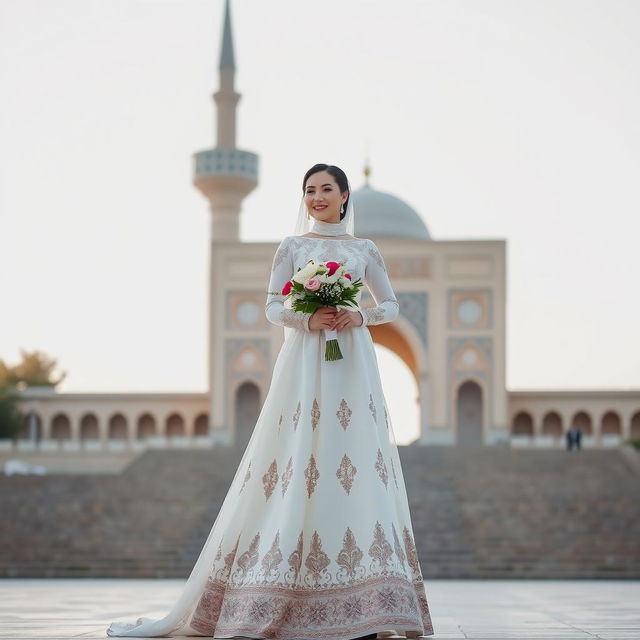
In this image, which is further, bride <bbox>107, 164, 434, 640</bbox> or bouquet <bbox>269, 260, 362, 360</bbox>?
bouquet <bbox>269, 260, 362, 360</bbox>

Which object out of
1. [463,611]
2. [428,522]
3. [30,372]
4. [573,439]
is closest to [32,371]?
[30,372]

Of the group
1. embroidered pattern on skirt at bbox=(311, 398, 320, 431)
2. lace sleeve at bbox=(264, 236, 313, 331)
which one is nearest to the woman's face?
lace sleeve at bbox=(264, 236, 313, 331)

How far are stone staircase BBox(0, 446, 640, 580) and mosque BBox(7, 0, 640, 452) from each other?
8304 mm

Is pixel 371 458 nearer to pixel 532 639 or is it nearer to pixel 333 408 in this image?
pixel 333 408

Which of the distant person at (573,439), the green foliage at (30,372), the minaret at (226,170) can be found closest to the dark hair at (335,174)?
the distant person at (573,439)

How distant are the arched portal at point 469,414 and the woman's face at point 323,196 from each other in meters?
24.0

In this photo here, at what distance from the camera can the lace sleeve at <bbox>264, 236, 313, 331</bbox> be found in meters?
4.62

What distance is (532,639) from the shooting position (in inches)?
173

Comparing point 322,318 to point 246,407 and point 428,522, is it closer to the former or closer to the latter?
point 428,522

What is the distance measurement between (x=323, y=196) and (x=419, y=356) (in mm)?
23635

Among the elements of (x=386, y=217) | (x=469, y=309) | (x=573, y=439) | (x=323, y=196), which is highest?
(x=386, y=217)

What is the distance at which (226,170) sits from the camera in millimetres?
30719

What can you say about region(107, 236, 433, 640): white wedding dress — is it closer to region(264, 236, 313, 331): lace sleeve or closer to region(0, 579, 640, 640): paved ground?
region(264, 236, 313, 331): lace sleeve

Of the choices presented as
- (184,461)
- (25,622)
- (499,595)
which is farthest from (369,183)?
(25,622)
